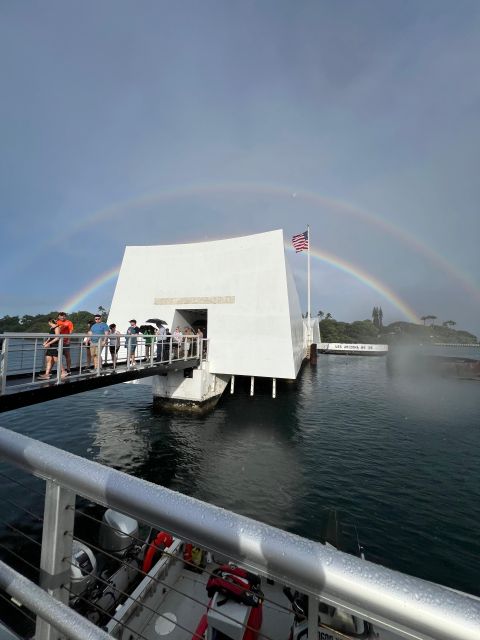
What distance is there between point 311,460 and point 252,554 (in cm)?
1270

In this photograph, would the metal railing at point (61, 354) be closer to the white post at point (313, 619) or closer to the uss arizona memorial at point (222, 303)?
the uss arizona memorial at point (222, 303)

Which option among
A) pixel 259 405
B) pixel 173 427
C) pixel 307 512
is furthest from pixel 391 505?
pixel 259 405

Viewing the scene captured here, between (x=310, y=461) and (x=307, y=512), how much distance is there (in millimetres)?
3568

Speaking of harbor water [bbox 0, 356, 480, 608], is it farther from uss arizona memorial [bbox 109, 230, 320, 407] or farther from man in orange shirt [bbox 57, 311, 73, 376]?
man in orange shirt [bbox 57, 311, 73, 376]

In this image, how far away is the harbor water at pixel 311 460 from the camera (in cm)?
812

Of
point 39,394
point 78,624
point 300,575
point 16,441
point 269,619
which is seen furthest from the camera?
point 39,394

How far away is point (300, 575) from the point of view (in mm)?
942

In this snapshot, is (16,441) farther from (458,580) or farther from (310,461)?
(310,461)

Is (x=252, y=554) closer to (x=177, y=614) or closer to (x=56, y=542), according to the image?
(x=56, y=542)

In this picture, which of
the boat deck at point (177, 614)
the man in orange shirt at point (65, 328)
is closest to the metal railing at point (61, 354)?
the man in orange shirt at point (65, 328)

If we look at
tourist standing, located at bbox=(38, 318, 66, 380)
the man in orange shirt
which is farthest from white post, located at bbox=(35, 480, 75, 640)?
the man in orange shirt

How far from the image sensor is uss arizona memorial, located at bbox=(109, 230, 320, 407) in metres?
18.6

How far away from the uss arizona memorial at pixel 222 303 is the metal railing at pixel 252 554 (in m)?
17.3

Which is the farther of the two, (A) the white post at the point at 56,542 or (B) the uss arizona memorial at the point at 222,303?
(B) the uss arizona memorial at the point at 222,303
